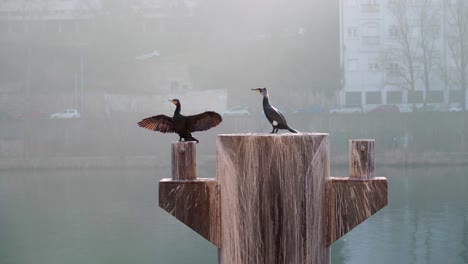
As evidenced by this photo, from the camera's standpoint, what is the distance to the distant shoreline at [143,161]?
1490 inches

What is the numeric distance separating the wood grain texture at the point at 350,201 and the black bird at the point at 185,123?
953mm

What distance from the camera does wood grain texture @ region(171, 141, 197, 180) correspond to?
3.33 meters

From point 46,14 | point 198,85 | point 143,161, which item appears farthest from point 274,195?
point 46,14

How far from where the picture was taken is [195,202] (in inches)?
129

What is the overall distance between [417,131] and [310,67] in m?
8.82

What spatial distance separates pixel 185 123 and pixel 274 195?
3.46 feet

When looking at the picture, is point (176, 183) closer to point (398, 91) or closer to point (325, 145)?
point (325, 145)

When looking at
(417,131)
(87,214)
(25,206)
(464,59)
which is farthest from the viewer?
(464,59)

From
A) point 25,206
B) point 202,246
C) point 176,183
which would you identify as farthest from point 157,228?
point 176,183

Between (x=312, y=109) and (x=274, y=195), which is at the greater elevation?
(x=312, y=109)

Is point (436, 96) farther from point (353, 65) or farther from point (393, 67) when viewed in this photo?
point (353, 65)

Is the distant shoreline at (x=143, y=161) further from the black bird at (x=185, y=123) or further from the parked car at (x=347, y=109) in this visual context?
the black bird at (x=185, y=123)

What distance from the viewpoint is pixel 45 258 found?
57.1ft

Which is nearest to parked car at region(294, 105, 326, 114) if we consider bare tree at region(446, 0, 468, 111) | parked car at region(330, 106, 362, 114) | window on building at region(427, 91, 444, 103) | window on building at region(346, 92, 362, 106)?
parked car at region(330, 106, 362, 114)
